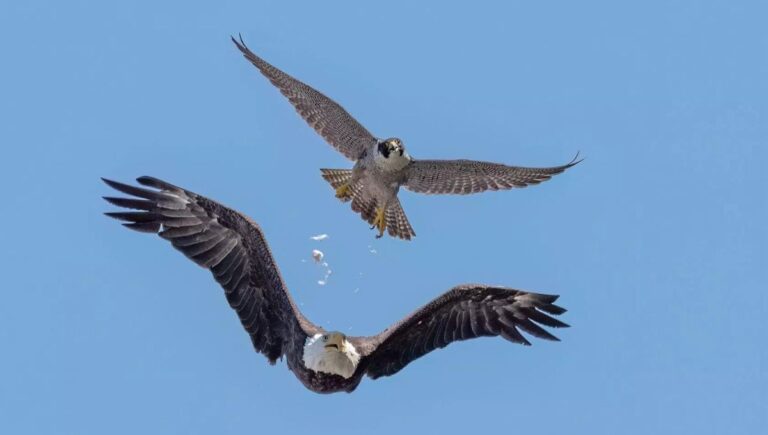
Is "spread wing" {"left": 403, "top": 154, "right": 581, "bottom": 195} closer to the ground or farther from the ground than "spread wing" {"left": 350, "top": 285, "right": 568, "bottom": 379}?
farther from the ground

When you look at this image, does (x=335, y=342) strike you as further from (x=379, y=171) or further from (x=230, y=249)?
(x=379, y=171)

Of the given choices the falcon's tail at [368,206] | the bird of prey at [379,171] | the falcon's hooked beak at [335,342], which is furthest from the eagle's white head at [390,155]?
the falcon's hooked beak at [335,342]

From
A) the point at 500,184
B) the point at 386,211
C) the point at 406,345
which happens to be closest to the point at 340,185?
the point at 386,211

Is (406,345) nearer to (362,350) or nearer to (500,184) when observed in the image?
(362,350)

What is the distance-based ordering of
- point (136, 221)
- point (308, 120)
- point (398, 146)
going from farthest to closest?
point (308, 120) < point (398, 146) < point (136, 221)

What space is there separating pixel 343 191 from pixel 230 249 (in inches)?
154

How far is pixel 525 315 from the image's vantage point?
675 inches

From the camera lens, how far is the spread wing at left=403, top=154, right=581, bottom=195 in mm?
20719

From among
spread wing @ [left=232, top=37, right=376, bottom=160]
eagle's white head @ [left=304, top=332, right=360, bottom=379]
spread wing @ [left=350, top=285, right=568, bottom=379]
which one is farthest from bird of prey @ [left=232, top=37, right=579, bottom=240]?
eagle's white head @ [left=304, top=332, right=360, bottom=379]

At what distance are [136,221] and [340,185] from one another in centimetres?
509

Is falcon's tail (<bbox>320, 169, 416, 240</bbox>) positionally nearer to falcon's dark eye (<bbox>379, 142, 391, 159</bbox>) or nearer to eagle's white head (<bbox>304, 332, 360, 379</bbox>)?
falcon's dark eye (<bbox>379, 142, 391, 159</bbox>)

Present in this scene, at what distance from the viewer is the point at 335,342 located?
55.3 ft

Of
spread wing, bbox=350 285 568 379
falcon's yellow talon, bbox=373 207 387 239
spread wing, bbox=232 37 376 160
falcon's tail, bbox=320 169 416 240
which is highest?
spread wing, bbox=232 37 376 160

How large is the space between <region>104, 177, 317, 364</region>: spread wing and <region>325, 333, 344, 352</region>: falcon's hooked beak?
13.9 inches
